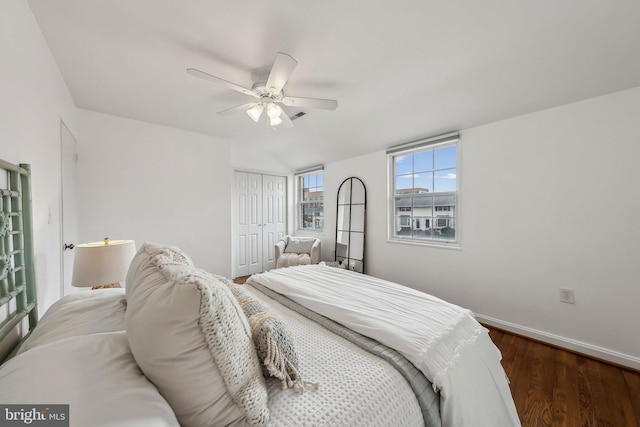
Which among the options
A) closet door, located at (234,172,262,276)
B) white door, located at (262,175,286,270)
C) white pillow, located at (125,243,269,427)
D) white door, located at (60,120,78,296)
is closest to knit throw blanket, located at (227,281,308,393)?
white pillow, located at (125,243,269,427)

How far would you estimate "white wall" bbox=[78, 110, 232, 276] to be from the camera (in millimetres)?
2684

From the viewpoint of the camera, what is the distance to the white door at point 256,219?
451cm

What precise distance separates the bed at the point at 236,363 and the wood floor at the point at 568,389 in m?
0.57

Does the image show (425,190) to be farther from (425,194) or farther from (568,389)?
(568,389)

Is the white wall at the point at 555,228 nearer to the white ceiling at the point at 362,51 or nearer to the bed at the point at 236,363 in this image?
the white ceiling at the point at 362,51

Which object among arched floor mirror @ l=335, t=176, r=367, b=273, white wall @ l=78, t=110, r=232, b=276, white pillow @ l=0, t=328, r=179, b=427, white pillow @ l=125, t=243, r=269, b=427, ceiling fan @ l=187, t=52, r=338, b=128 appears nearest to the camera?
white pillow @ l=0, t=328, r=179, b=427

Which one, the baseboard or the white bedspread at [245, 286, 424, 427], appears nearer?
the white bedspread at [245, 286, 424, 427]

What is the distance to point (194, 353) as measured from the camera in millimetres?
653

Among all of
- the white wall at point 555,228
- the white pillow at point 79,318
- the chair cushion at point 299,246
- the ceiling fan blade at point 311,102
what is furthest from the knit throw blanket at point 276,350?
the chair cushion at point 299,246

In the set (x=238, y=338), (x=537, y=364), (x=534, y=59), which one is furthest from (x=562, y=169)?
(x=238, y=338)

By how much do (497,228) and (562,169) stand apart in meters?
0.74

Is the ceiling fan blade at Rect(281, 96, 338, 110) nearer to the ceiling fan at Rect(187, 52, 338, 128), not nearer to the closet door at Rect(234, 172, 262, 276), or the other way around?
the ceiling fan at Rect(187, 52, 338, 128)

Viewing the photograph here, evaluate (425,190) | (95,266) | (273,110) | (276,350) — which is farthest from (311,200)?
(276,350)

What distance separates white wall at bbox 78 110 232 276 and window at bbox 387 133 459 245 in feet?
8.19
